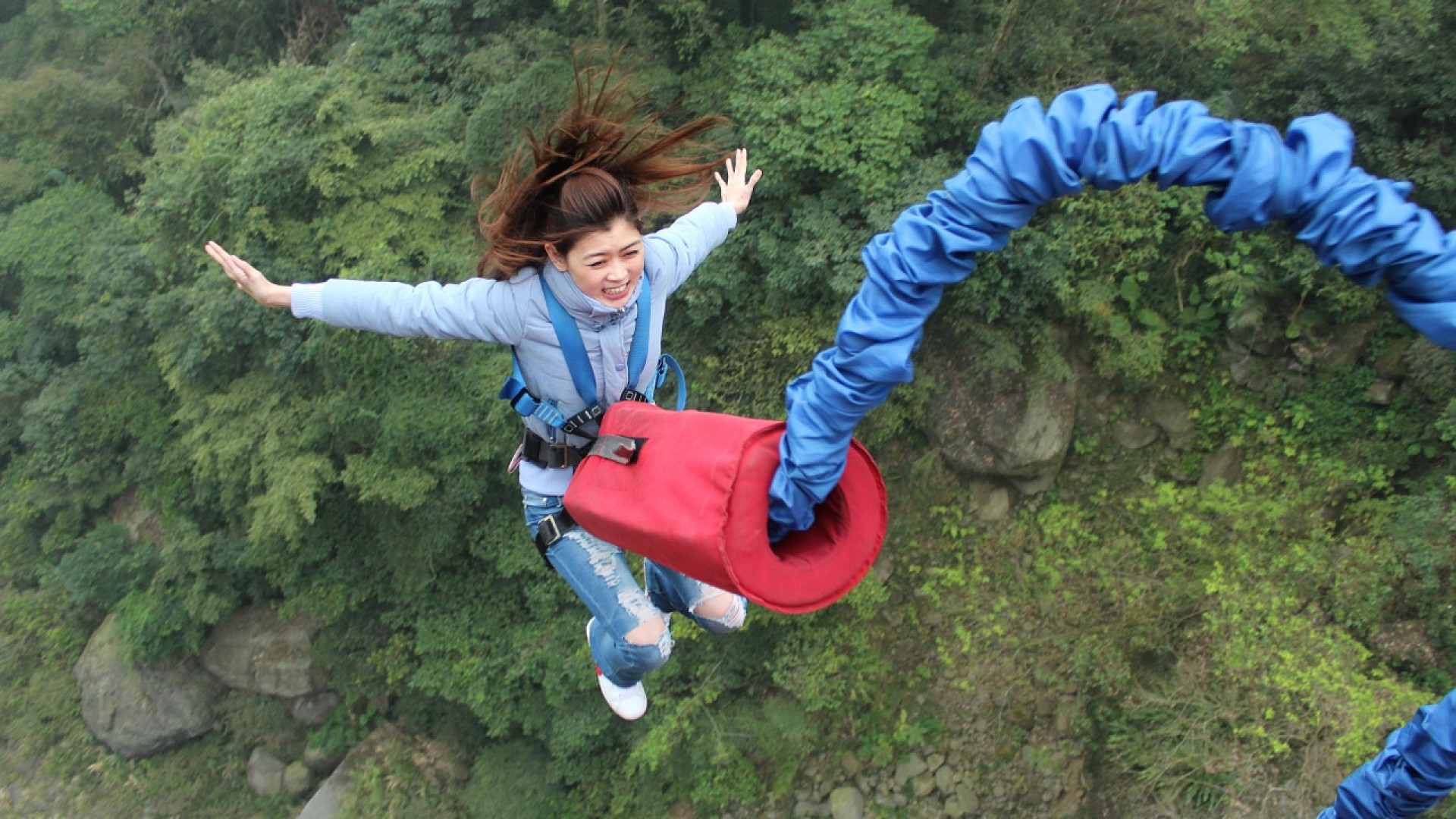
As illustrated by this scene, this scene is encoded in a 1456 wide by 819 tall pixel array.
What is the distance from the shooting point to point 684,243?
125 inches

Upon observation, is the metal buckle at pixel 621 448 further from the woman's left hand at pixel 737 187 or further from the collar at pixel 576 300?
the woman's left hand at pixel 737 187

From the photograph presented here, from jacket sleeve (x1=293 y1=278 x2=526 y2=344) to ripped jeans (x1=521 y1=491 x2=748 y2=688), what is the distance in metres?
0.76

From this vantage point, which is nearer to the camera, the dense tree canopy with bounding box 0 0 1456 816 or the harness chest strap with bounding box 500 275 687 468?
the harness chest strap with bounding box 500 275 687 468

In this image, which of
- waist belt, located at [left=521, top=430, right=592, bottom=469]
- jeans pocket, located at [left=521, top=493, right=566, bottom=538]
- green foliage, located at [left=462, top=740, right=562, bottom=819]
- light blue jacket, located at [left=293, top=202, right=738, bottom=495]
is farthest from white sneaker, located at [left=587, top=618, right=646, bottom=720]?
green foliage, located at [left=462, top=740, right=562, bottom=819]

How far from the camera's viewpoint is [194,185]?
1017 centimetres

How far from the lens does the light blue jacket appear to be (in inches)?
108

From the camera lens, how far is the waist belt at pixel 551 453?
320 centimetres

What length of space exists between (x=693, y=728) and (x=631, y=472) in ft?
25.8

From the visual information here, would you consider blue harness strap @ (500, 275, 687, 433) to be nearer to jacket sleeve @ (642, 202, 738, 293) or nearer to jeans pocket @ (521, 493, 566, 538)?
jacket sleeve @ (642, 202, 738, 293)

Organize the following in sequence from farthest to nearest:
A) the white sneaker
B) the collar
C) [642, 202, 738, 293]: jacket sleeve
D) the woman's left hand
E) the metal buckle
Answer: the white sneaker
the woman's left hand
[642, 202, 738, 293]: jacket sleeve
the collar
the metal buckle

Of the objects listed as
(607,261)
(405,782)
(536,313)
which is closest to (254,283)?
(536,313)

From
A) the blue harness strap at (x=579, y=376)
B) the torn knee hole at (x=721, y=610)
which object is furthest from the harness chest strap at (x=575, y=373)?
the torn knee hole at (x=721, y=610)

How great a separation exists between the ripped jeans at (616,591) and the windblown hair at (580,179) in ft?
3.21

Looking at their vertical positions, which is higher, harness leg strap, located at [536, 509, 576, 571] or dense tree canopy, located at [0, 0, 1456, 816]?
harness leg strap, located at [536, 509, 576, 571]
